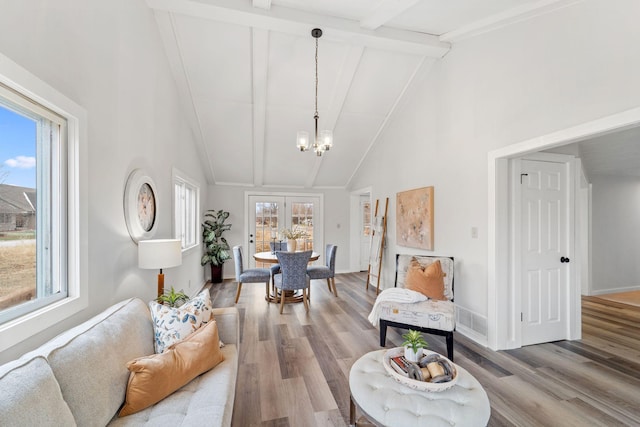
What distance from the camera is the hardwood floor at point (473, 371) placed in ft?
6.18

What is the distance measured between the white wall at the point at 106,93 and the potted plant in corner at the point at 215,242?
7.52 ft

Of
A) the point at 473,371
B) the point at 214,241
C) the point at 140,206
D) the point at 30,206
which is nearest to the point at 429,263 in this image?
the point at 473,371

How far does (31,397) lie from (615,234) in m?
7.19

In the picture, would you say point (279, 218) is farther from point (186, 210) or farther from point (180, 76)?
point (180, 76)

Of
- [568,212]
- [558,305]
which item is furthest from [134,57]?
[558,305]

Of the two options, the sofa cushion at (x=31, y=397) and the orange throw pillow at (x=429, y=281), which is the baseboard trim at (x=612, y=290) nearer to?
the orange throw pillow at (x=429, y=281)

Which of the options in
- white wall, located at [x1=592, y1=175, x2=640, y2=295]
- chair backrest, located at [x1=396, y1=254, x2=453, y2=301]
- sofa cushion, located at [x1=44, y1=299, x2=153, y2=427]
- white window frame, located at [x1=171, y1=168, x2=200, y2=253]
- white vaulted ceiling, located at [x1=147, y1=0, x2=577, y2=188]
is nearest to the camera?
sofa cushion, located at [x1=44, y1=299, x2=153, y2=427]

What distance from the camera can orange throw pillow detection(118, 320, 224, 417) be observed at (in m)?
1.33

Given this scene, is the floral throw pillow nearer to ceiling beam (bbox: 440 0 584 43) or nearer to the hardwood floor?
the hardwood floor

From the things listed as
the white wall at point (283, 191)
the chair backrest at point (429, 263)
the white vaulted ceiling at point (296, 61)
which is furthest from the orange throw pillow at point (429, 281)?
the white wall at point (283, 191)

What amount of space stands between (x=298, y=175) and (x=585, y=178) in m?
5.05

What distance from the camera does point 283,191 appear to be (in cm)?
640

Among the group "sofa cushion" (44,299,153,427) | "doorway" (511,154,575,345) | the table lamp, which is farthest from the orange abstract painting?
"sofa cushion" (44,299,153,427)

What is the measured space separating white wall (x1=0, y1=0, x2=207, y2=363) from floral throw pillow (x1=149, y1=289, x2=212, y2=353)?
45cm
